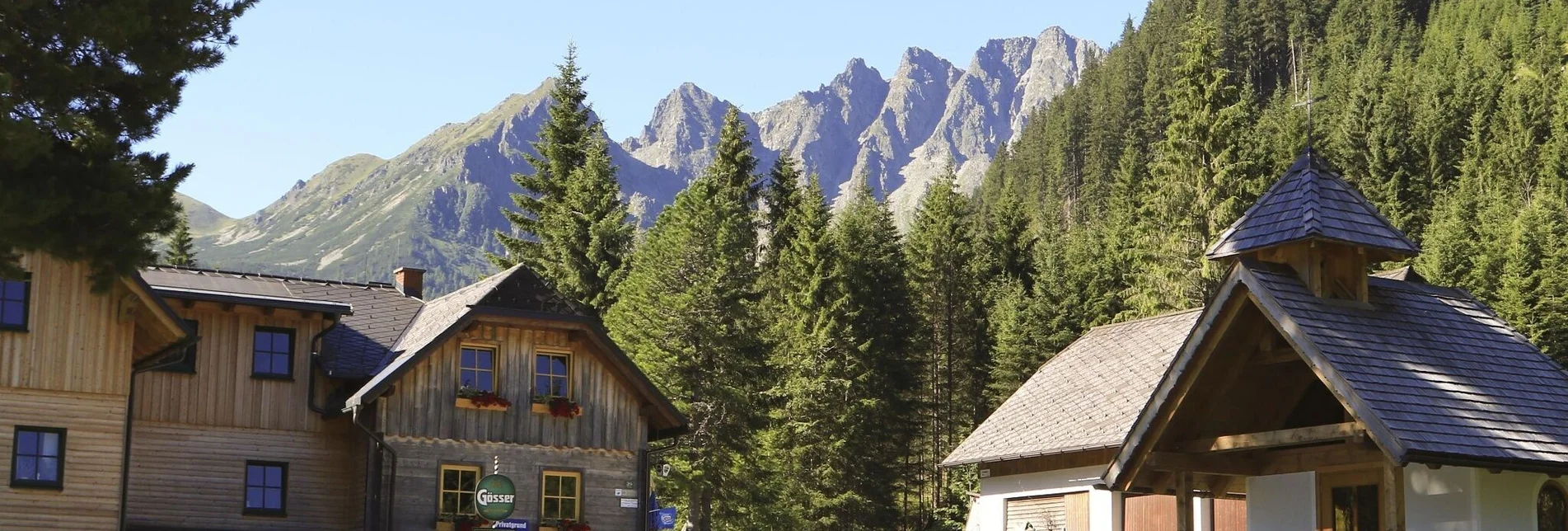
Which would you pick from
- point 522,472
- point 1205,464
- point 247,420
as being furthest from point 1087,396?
point 247,420

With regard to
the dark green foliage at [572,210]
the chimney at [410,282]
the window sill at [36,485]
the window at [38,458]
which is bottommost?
the window sill at [36,485]

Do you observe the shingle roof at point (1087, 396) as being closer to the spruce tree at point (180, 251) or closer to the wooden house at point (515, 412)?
the wooden house at point (515, 412)

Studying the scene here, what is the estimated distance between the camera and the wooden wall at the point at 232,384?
3178 centimetres

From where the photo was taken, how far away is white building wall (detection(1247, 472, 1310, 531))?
2139cm

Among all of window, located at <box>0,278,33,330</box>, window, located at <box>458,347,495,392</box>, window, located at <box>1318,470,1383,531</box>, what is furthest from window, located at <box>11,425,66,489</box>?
window, located at <box>1318,470,1383,531</box>

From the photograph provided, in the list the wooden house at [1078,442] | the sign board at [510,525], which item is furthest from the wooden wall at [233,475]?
the wooden house at [1078,442]

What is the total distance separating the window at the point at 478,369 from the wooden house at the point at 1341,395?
1597cm

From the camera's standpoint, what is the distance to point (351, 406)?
1248 inches

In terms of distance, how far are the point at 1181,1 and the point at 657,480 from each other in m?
148

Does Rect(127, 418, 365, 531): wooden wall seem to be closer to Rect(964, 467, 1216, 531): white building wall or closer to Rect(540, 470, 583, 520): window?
Rect(540, 470, 583, 520): window

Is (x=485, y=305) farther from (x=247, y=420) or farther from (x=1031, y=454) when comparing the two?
(x=1031, y=454)

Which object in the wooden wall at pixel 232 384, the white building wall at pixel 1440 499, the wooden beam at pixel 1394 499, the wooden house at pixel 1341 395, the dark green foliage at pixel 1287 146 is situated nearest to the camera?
the wooden beam at pixel 1394 499

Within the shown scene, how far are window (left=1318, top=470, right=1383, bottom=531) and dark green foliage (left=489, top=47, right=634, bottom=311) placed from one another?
34932mm

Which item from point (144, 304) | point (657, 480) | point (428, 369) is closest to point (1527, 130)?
point (657, 480)
